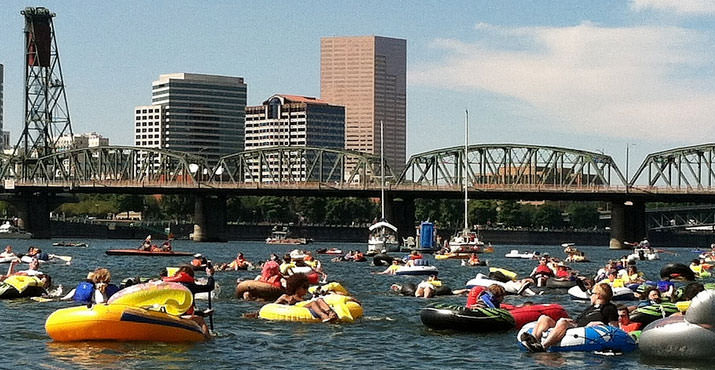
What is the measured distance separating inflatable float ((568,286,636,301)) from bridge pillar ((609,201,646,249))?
5538 inches

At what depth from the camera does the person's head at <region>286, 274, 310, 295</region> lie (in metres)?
42.4

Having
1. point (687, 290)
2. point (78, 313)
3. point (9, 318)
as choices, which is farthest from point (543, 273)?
point (78, 313)

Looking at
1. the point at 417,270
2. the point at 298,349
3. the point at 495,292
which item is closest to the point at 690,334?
the point at 495,292

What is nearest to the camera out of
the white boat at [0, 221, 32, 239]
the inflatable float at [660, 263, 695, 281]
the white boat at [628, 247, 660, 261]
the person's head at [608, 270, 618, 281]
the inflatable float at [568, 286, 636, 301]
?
the inflatable float at [568, 286, 636, 301]

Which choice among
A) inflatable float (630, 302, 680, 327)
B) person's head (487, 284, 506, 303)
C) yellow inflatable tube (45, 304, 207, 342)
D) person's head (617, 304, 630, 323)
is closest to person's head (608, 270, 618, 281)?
person's head (487, 284, 506, 303)

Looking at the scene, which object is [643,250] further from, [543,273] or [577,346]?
A: [577,346]

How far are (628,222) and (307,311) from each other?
519ft

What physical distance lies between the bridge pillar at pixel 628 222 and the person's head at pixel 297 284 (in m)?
155

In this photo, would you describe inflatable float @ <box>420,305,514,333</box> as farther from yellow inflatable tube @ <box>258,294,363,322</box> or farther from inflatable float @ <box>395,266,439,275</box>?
inflatable float @ <box>395,266,439,275</box>

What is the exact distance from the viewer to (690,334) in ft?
106

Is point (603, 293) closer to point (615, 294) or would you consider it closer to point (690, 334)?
point (690, 334)

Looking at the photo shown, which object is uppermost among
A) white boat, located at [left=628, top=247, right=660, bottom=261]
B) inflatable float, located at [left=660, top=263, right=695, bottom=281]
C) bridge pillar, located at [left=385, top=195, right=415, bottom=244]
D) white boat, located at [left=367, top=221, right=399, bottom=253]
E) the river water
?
bridge pillar, located at [left=385, top=195, right=415, bottom=244]

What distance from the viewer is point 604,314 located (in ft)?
113

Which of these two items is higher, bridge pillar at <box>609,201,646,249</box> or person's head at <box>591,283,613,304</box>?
bridge pillar at <box>609,201,646,249</box>
